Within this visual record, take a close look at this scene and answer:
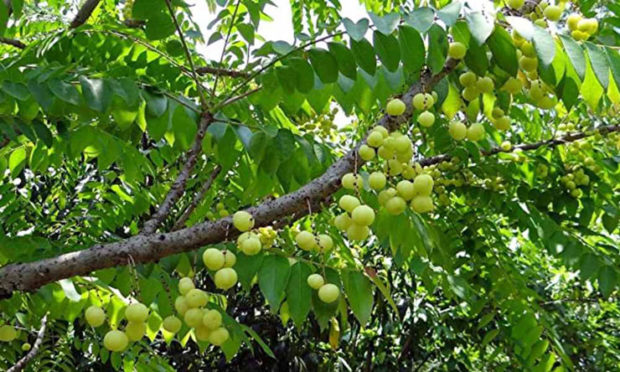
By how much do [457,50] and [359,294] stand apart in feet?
2.20

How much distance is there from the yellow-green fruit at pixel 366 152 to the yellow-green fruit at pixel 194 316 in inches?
21.0

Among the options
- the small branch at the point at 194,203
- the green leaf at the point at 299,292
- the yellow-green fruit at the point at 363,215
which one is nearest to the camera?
the yellow-green fruit at the point at 363,215

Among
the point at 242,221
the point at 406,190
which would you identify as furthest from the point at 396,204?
the point at 242,221

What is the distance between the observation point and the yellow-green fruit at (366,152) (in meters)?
1.41

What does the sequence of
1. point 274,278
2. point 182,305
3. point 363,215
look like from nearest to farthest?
1. point 363,215
2. point 182,305
3. point 274,278

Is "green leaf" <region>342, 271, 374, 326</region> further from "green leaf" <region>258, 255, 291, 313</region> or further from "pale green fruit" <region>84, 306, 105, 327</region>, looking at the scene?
"pale green fruit" <region>84, 306, 105, 327</region>

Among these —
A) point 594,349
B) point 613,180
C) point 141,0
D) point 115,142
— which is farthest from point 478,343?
point 141,0

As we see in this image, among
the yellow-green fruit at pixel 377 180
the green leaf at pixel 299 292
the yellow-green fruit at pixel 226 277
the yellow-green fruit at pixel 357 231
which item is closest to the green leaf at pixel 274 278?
the green leaf at pixel 299 292

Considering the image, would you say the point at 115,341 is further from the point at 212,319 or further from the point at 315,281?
the point at 315,281

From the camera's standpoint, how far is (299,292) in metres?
1.55

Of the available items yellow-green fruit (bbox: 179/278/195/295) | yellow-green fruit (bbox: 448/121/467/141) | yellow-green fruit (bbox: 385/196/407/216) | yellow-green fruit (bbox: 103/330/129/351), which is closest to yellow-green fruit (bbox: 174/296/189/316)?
yellow-green fruit (bbox: 179/278/195/295)

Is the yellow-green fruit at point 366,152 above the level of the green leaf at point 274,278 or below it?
above

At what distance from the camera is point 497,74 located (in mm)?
1585

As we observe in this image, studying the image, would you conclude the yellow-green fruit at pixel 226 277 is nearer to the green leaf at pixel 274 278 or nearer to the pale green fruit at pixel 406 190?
the green leaf at pixel 274 278
